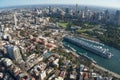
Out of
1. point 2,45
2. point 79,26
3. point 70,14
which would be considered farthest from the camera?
point 70,14

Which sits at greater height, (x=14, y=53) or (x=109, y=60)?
(x=14, y=53)

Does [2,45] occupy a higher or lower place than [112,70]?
higher

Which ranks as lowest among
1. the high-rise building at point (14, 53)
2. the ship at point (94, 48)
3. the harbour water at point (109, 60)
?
the harbour water at point (109, 60)

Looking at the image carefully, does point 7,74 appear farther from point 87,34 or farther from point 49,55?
point 87,34

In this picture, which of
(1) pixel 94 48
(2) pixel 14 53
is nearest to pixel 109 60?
(1) pixel 94 48

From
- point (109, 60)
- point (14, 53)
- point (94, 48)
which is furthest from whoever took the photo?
point (94, 48)

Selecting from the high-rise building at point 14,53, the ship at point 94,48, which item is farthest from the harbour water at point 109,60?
the high-rise building at point 14,53

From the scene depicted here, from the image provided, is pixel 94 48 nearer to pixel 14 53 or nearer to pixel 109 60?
pixel 109 60

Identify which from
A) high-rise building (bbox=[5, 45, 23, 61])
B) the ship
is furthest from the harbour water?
high-rise building (bbox=[5, 45, 23, 61])

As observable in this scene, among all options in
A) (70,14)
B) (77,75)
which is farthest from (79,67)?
(70,14)

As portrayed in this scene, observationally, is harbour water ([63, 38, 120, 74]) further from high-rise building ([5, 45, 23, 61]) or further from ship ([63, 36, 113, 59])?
high-rise building ([5, 45, 23, 61])

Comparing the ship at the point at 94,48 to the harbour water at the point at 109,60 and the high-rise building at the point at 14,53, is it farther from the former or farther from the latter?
the high-rise building at the point at 14,53
